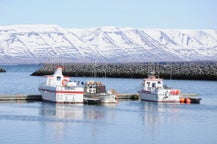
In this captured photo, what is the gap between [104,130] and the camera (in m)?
32.9

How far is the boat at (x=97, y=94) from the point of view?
153 ft

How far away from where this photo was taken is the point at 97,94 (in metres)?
47.4

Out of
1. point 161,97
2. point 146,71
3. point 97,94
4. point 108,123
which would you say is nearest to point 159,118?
point 108,123

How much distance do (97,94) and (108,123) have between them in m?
11.9

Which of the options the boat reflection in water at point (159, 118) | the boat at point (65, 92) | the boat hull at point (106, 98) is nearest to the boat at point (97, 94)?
the boat hull at point (106, 98)

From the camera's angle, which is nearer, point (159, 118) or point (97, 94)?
point (159, 118)

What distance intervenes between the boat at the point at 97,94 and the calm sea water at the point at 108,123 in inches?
30.5

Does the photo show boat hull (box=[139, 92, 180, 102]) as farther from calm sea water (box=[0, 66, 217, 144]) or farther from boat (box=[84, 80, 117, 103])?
boat (box=[84, 80, 117, 103])

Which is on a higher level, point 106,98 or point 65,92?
point 65,92

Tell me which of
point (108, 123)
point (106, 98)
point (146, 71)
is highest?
point (146, 71)

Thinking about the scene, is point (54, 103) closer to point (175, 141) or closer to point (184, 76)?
point (175, 141)

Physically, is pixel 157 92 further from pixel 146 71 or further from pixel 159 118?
pixel 146 71

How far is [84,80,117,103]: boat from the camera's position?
1839 inches

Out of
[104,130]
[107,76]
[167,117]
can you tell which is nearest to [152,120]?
[167,117]
